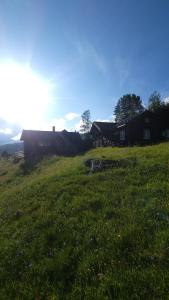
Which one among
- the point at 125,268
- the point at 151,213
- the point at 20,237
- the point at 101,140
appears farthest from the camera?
the point at 101,140

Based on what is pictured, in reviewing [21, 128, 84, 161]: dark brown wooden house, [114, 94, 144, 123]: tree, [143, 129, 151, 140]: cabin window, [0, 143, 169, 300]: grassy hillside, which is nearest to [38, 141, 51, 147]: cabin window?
[21, 128, 84, 161]: dark brown wooden house

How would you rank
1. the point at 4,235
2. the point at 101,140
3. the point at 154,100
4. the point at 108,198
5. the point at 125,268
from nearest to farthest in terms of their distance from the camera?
the point at 125,268 < the point at 4,235 < the point at 108,198 < the point at 101,140 < the point at 154,100

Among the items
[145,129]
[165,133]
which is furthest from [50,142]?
[165,133]

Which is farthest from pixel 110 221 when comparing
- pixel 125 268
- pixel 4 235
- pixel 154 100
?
pixel 154 100

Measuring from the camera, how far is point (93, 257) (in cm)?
868

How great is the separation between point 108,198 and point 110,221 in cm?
289

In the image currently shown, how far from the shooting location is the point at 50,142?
64188 mm

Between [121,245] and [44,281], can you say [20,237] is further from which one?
[121,245]

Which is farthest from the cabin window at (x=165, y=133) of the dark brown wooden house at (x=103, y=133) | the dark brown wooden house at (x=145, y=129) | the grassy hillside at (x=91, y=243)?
the grassy hillside at (x=91, y=243)

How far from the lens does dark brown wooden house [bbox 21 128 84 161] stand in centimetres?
6259

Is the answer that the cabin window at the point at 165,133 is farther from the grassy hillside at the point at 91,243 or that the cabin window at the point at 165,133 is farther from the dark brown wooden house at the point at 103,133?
the grassy hillside at the point at 91,243

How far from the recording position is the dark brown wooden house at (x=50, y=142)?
205ft

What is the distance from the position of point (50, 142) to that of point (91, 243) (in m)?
55.4

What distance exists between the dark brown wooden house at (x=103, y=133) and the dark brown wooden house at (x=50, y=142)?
4.14m
